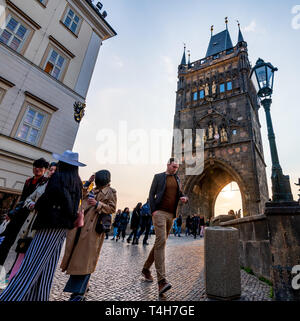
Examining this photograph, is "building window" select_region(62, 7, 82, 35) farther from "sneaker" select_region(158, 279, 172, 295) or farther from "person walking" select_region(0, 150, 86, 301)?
"sneaker" select_region(158, 279, 172, 295)

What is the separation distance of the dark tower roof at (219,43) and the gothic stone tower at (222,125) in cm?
381

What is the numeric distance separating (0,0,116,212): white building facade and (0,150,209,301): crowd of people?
571 cm

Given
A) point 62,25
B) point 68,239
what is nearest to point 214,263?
point 68,239

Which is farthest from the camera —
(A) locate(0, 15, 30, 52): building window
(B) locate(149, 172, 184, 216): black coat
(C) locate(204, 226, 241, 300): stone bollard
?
(A) locate(0, 15, 30, 52): building window

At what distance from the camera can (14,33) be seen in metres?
7.97

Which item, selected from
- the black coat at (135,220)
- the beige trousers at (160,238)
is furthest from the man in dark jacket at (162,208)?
the black coat at (135,220)


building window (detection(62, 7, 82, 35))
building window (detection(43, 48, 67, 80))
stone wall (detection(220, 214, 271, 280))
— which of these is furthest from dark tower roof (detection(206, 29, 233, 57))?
stone wall (detection(220, 214, 271, 280))

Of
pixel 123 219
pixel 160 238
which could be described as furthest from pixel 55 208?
pixel 123 219

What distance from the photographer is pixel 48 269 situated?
1.83 m

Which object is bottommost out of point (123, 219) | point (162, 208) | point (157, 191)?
point (123, 219)

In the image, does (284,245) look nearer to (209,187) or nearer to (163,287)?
(163,287)

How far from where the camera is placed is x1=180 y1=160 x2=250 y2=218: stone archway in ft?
57.6

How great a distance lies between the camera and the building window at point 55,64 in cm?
908

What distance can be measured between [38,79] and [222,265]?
9915 millimetres
